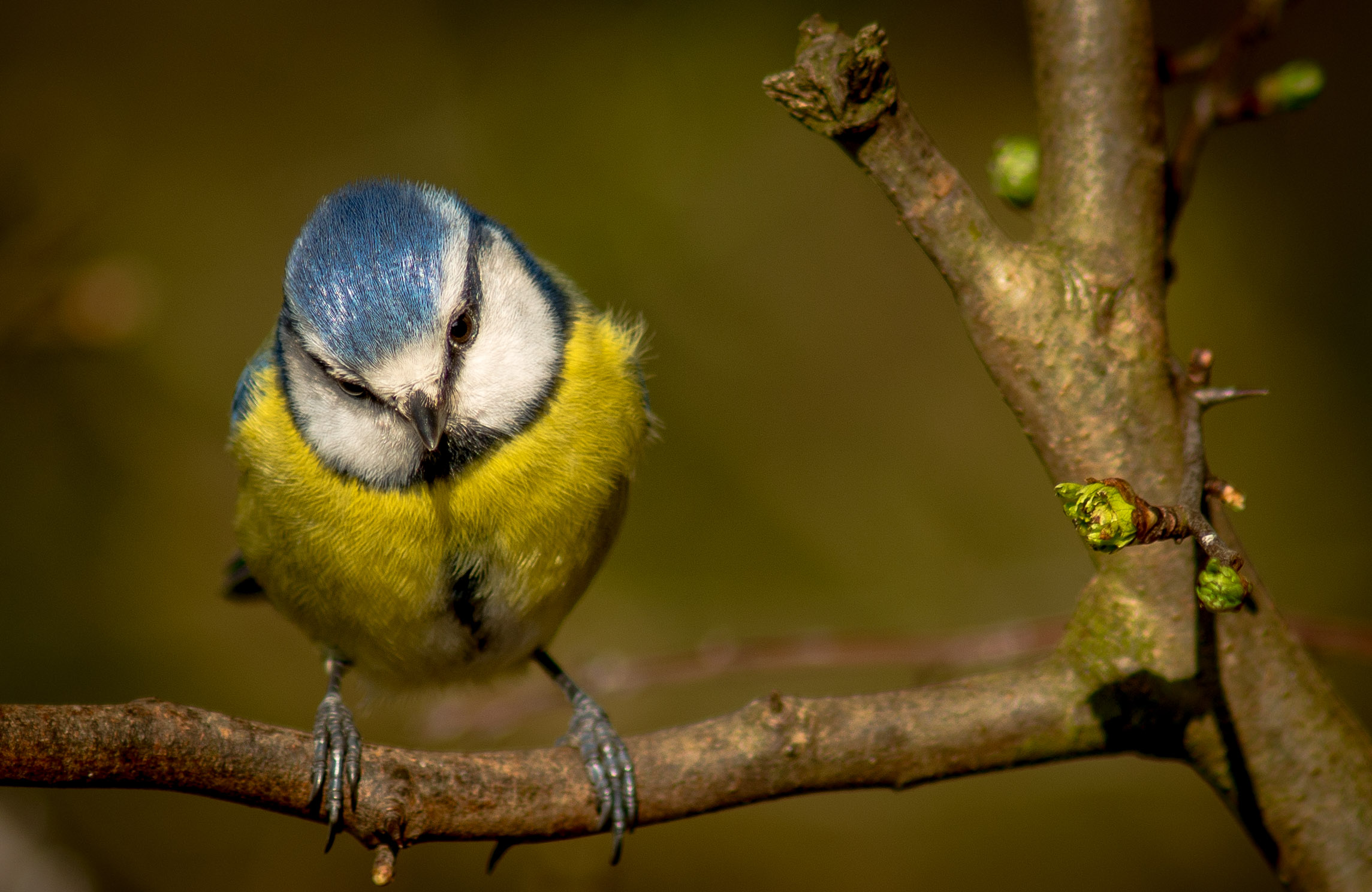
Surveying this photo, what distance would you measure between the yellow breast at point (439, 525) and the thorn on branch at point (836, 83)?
69 centimetres

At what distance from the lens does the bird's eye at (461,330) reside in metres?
1.62

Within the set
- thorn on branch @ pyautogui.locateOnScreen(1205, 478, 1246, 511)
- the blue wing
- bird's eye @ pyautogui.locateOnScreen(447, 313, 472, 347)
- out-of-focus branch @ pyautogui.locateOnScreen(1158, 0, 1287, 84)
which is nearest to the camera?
thorn on branch @ pyautogui.locateOnScreen(1205, 478, 1246, 511)

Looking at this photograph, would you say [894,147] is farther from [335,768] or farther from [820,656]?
[335,768]

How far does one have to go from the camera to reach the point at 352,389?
162 centimetres

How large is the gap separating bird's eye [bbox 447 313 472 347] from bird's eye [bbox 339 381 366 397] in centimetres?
14

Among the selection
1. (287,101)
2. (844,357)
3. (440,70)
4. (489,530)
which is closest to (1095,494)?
(489,530)

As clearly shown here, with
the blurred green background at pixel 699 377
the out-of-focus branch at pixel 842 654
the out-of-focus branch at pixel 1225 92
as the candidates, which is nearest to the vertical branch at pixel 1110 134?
the out-of-focus branch at pixel 1225 92

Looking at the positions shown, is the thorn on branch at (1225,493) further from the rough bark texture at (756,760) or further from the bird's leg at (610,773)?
the bird's leg at (610,773)

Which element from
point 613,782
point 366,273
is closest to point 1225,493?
point 613,782

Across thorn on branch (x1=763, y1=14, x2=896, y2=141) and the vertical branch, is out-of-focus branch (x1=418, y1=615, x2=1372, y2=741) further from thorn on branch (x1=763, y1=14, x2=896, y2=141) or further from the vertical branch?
thorn on branch (x1=763, y1=14, x2=896, y2=141)

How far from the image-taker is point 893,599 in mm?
3008

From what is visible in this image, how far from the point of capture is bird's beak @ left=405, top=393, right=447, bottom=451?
1.52 m

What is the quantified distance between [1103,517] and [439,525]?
3.30 ft

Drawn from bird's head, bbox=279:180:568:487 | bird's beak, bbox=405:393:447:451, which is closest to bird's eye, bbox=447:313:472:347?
bird's head, bbox=279:180:568:487
